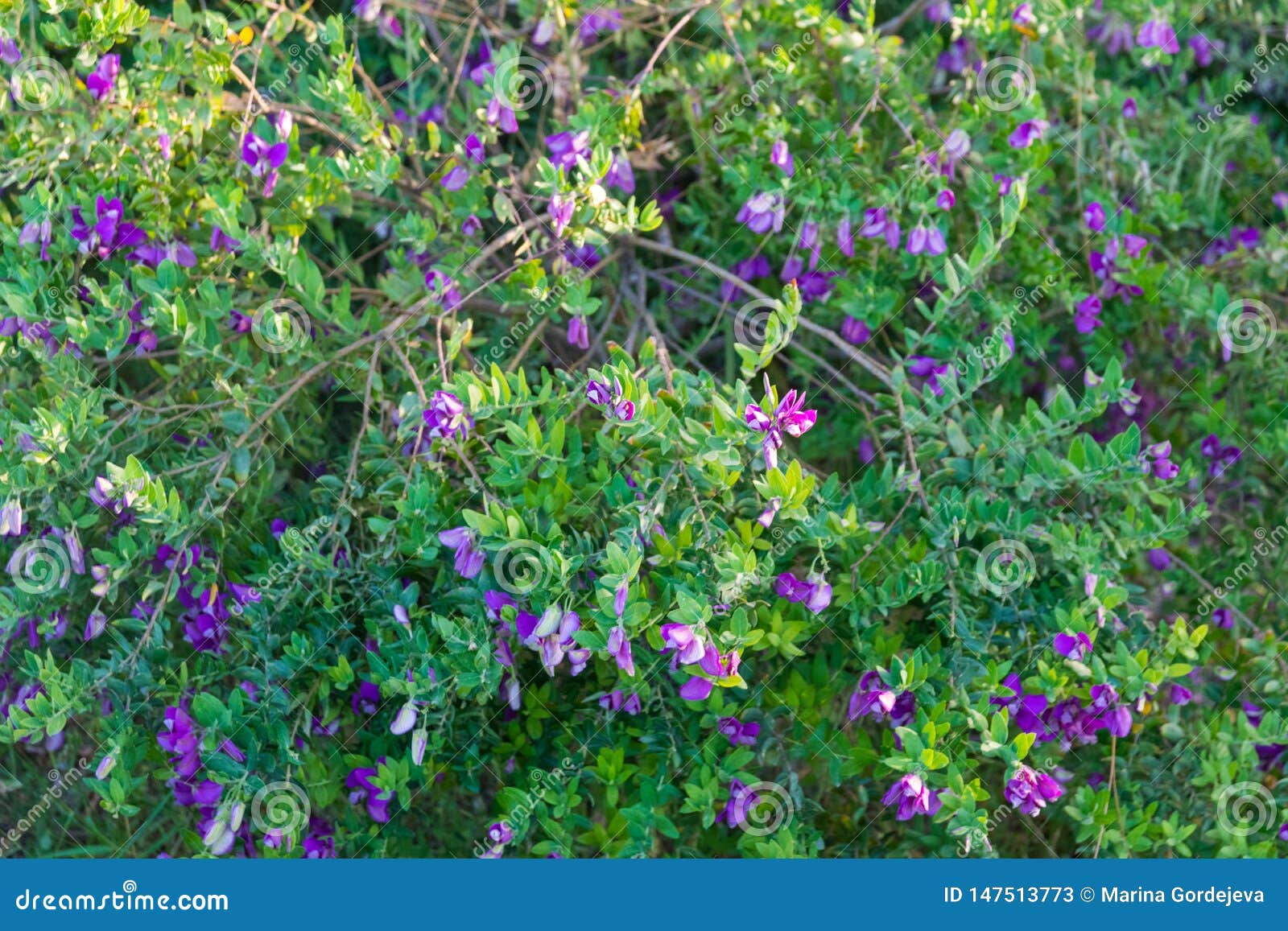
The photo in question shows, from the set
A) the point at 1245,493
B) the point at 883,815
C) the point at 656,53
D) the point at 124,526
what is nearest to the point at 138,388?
the point at 124,526

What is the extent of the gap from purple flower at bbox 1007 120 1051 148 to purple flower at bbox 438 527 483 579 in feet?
4.49

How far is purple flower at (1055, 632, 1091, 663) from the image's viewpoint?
216cm

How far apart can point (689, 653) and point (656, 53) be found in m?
1.23

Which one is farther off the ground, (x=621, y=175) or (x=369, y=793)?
(x=621, y=175)

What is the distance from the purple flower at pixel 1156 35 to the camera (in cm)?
278

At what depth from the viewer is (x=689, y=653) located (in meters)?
1.89

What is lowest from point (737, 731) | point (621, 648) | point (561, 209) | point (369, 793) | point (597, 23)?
point (369, 793)

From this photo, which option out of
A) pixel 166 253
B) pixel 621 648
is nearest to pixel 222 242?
pixel 166 253

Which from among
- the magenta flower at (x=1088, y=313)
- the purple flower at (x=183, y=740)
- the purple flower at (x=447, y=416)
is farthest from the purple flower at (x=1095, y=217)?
the purple flower at (x=183, y=740)

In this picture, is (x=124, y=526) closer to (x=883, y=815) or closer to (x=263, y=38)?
(x=263, y=38)

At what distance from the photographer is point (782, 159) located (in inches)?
98.0

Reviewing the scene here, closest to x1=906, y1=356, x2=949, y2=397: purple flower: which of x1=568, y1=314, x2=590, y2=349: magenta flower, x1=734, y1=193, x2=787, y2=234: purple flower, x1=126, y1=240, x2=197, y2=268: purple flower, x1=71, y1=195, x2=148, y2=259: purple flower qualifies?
x1=734, y1=193, x2=787, y2=234: purple flower

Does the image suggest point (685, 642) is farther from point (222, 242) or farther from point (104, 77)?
point (104, 77)

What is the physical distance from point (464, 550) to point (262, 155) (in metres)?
0.88
